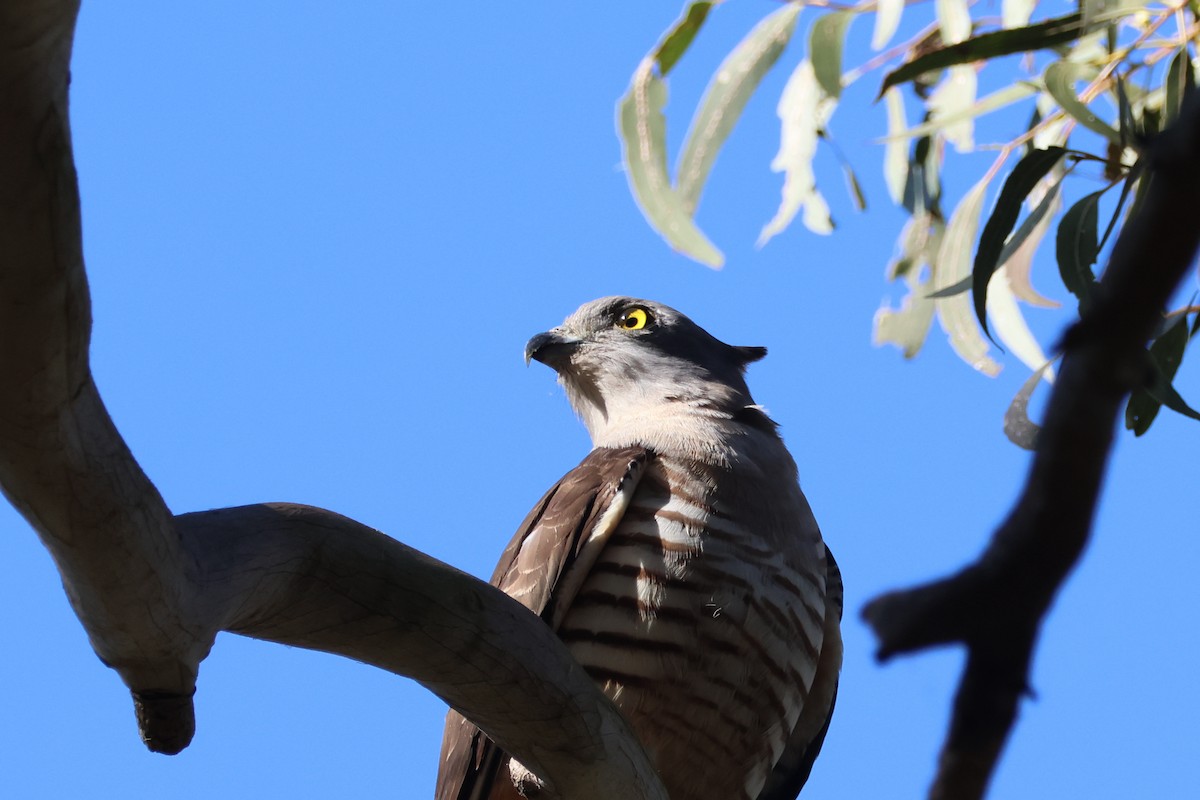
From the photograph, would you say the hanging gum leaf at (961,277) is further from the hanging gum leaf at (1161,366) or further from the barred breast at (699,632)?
the barred breast at (699,632)

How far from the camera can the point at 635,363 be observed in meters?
5.31

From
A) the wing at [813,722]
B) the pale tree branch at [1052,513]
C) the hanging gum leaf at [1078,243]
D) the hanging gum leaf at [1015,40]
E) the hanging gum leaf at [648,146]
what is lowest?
the pale tree branch at [1052,513]

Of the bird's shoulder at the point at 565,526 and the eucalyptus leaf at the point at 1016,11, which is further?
the eucalyptus leaf at the point at 1016,11

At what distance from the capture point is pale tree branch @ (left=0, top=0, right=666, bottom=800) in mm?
1646

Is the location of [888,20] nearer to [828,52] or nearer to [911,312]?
[828,52]

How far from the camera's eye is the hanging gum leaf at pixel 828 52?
15.5 ft

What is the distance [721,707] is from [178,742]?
2037mm

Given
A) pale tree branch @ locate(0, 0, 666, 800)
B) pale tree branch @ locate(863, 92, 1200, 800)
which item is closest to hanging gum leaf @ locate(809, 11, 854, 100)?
pale tree branch @ locate(0, 0, 666, 800)

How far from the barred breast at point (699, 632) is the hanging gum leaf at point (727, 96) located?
1247 mm

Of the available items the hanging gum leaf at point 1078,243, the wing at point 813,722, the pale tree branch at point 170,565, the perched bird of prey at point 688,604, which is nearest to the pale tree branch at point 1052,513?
the pale tree branch at point 170,565

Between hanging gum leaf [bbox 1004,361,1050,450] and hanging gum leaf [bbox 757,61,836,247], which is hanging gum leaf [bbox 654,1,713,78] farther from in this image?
hanging gum leaf [bbox 1004,361,1050,450]

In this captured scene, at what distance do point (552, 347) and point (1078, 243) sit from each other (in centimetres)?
216

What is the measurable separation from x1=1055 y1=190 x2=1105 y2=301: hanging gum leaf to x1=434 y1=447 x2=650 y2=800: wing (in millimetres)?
1484

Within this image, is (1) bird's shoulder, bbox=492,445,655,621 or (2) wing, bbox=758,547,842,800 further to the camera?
(2) wing, bbox=758,547,842,800
